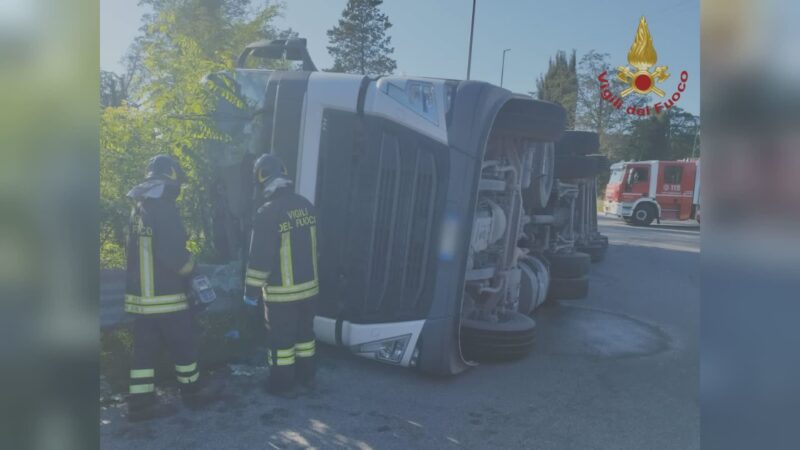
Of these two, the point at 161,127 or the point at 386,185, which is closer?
the point at 386,185

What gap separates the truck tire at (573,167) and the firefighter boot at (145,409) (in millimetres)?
4961

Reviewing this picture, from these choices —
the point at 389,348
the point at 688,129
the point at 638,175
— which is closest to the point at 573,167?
the point at 389,348

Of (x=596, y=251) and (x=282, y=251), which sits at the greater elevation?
(x=282, y=251)

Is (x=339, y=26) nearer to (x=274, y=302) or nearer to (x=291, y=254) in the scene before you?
(x=291, y=254)

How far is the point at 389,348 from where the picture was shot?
331 cm

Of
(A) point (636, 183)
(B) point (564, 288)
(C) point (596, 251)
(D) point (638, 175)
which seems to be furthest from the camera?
(A) point (636, 183)

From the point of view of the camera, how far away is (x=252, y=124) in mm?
3574

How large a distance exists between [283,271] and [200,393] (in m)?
0.81

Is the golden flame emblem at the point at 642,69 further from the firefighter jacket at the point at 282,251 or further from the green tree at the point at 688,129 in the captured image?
the firefighter jacket at the point at 282,251

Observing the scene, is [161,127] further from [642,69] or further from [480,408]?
[642,69]

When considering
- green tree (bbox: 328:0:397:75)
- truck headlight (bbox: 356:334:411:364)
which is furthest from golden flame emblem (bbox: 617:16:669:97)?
truck headlight (bbox: 356:334:411:364)

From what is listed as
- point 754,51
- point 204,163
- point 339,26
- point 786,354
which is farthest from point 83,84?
point 204,163

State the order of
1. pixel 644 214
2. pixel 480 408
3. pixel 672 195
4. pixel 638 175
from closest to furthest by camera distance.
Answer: pixel 480 408
pixel 672 195
pixel 638 175
pixel 644 214

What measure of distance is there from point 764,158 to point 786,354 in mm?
349
